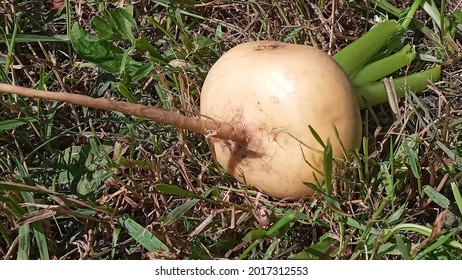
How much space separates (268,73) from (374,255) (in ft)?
1.87

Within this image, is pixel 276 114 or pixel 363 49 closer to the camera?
pixel 276 114

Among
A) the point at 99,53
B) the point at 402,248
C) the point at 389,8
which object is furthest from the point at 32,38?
the point at 402,248

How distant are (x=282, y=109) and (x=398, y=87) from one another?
47 centimetres

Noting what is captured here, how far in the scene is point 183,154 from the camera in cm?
208

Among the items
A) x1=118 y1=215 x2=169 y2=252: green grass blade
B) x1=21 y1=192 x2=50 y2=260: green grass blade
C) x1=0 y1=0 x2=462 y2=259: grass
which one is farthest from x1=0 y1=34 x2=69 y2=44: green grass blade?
x1=118 y1=215 x2=169 y2=252: green grass blade

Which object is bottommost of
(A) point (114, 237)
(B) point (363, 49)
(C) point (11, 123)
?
(A) point (114, 237)

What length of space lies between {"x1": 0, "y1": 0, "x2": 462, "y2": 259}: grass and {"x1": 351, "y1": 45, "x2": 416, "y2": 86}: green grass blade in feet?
0.35

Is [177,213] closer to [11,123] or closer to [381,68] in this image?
[11,123]

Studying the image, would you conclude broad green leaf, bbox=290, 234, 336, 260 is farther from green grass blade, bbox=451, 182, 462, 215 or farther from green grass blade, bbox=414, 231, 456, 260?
green grass blade, bbox=451, 182, 462, 215

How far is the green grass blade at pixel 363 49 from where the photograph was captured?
203cm

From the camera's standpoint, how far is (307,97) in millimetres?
1765

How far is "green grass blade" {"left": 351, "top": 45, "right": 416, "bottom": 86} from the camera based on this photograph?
2051mm

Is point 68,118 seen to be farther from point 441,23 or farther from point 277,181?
point 441,23

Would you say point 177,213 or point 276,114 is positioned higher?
point 276,114
